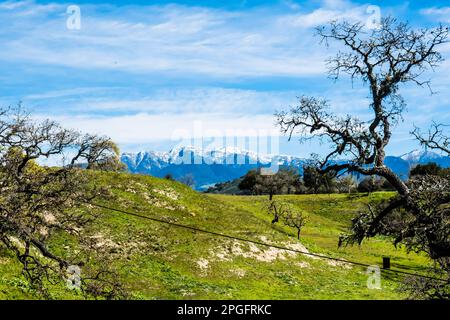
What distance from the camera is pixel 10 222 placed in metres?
21.3

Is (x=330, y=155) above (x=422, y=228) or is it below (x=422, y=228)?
above

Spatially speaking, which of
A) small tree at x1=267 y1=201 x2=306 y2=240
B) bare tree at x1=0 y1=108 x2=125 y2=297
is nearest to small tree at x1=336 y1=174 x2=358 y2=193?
bare tree at x1=0 y1=108 x2=125 y2=297

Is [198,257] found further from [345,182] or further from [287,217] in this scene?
[287,217]

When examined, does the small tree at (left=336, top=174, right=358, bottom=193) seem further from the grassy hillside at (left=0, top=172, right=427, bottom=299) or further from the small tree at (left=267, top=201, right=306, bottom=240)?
the small tree at (left=267, top=201, right=306, bottom=240)

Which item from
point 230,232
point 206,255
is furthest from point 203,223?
point 206,255

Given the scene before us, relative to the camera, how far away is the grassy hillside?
131 feet

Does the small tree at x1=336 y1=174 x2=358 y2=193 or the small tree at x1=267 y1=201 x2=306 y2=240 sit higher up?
the small tree at x1=336 y1=174 x2=358 y2=193

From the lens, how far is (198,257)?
47938 millimetres

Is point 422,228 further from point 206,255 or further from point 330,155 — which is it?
point 206,255

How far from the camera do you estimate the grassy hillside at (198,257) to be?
3994cm

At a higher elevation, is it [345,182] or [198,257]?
[345,182]

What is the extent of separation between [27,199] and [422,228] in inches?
696

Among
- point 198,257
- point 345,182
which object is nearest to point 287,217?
point 198,257

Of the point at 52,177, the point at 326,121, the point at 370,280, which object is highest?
the point at 326,121
